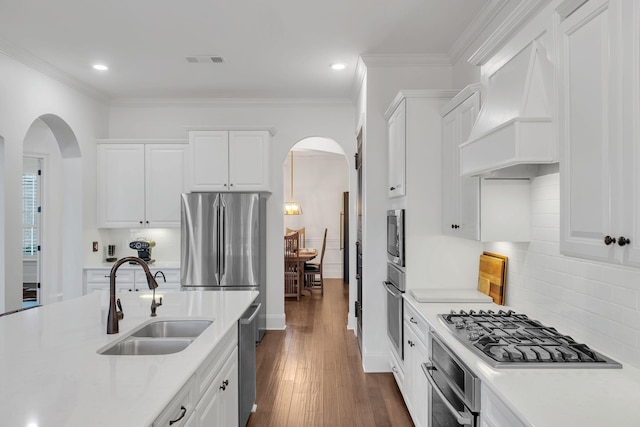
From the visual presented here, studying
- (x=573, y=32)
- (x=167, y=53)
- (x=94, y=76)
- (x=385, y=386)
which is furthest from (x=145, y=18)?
(x=385, y=386)

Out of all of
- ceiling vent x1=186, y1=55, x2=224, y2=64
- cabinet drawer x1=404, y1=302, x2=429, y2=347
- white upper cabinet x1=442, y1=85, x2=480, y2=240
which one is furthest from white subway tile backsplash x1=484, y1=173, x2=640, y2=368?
ceiling vent x1=186, y1=55, x2=224, y2=64

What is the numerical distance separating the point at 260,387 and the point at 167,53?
3115 mm

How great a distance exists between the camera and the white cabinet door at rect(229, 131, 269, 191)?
15.9ft

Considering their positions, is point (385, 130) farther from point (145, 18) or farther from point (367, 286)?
point (145, 18)

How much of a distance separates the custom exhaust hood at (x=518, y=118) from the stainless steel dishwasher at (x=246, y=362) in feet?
5.49

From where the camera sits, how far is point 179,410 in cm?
143

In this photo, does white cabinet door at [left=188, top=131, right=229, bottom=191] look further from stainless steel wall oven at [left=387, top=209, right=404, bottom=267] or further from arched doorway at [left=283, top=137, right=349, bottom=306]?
arched doorway at [left=283, top=137, right=349, bottom=306]

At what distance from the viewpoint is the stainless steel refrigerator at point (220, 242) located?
15.3 ft

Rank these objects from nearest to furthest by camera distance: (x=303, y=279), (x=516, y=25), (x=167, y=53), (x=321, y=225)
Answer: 1. (x=516, y=25)
2. (x=167, y=53)
3. (x=303, y=279)
4. (x=321, y=225)

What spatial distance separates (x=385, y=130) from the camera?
389 cm

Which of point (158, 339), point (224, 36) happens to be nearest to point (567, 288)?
point (158, 339)

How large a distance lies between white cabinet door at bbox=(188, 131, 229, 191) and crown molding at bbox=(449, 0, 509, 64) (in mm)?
2639

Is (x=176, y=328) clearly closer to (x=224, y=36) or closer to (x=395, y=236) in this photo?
(x=395, y=236)

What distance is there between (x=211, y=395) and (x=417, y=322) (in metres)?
1.38
